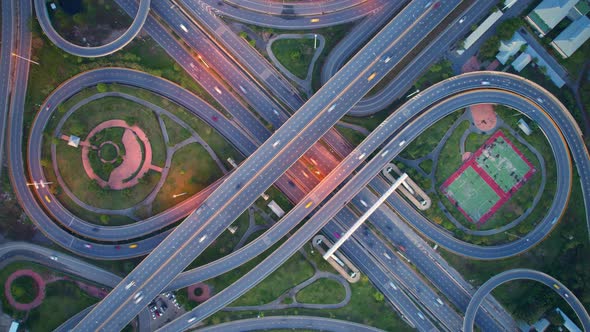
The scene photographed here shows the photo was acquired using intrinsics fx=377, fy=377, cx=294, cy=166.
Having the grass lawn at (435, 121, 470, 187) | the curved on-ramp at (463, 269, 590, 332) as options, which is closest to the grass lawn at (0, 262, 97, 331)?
the grass lawn at (435, 121, 470, 187)

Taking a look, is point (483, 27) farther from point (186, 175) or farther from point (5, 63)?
point (5, 63)

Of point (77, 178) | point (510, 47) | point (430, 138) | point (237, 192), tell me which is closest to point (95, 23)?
point (77, 178)

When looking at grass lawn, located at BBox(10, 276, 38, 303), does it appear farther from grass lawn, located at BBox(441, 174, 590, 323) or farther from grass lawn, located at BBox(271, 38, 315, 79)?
grass lawn, located at BBox(441, 174, 590, 323)

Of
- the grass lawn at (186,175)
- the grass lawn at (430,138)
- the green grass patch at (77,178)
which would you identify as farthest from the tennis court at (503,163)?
the green grass patch at (77,178)

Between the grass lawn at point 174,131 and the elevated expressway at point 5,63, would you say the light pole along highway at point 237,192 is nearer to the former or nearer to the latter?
the grass lawn at point 174,131

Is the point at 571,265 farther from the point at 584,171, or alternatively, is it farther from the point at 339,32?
the point at 339,32

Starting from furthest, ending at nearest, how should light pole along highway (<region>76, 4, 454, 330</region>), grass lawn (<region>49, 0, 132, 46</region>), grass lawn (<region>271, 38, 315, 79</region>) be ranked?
1. grass lawn (<region>271, 38, 315, 79</region>)
2. grass lawn (<region>49, 0, 132, 46</region>)
3. light pole along highway (<region>76, 4, 454, 330</region>)
